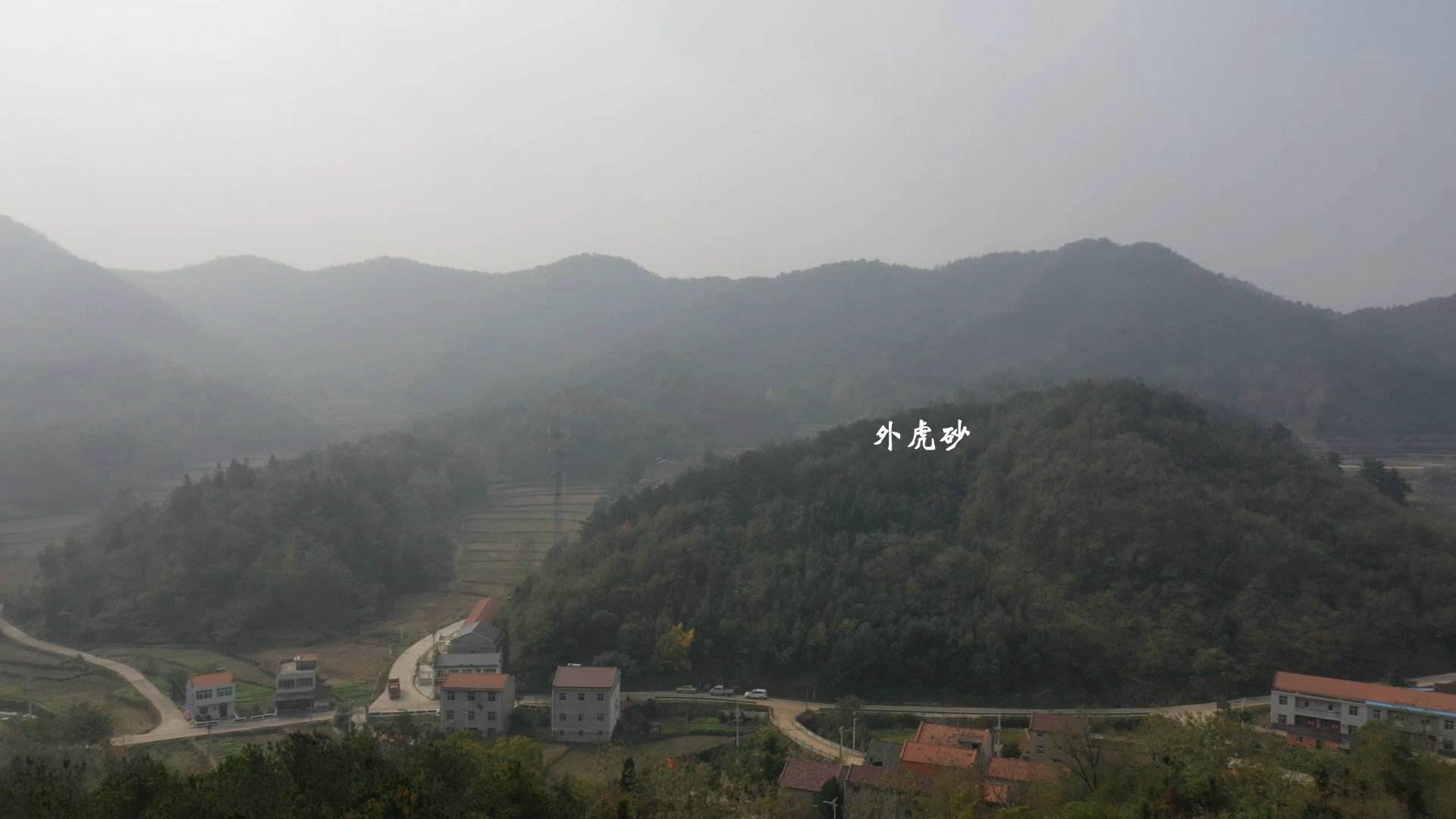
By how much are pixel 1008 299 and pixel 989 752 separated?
49891 mm

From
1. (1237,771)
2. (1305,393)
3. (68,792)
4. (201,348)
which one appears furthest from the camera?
(201,348)

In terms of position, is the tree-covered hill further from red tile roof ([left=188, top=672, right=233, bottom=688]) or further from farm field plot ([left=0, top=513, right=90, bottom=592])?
red tile roof ([left=188, top=672, right=233, bottom=688])

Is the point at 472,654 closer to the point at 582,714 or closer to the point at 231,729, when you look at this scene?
the point at 582,714

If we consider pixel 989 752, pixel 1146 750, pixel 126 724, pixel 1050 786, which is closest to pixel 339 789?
pixel 1050 786

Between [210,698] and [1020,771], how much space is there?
42.8 ft

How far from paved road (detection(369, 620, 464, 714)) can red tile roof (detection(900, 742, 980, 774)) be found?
8.67 metres

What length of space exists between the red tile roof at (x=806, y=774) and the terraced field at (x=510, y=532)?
43.4 feet

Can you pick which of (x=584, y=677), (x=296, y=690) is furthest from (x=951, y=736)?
(x=296, y=690)

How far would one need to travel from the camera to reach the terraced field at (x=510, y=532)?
25.9 meters

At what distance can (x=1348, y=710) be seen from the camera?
45.2 feet

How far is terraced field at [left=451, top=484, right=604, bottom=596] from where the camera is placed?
2586cm

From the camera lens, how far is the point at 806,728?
14961 millimetres

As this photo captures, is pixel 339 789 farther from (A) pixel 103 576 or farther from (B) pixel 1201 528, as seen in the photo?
(A) pixel 103 576

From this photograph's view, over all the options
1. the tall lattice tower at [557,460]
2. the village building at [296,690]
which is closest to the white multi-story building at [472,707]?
the village building at [296,690]
